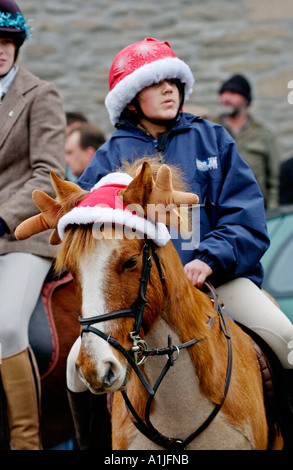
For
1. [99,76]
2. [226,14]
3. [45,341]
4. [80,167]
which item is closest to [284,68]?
[226,14]

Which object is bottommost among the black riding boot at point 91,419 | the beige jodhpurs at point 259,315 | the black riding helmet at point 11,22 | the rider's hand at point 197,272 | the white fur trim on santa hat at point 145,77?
the black riding boot at point 91,419

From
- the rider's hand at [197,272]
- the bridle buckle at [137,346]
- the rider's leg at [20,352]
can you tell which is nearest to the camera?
the bridle buckle at [137,346]

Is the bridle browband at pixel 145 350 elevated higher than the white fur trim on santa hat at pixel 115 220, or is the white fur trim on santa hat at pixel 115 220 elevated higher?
the white fur trim on santa hat at pixel 115 220

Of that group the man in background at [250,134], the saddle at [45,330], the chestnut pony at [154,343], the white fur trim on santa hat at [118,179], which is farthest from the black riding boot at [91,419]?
the man in background at [250,134]

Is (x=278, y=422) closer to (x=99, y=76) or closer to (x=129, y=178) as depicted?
(x=129, y=178)

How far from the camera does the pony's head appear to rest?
2816 millimetres

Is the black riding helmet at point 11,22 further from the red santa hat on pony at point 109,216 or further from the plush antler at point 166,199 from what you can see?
the plush antler at point 166,199

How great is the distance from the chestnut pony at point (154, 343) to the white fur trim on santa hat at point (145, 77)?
96 cm

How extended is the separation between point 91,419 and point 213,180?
149cm

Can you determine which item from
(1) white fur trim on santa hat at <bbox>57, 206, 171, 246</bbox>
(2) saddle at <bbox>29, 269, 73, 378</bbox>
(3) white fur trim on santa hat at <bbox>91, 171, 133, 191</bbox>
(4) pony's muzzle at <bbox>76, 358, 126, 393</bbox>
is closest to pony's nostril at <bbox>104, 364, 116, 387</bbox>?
(4) pony's muzzle at <bbox>76, 358, 126, 393</bbox>

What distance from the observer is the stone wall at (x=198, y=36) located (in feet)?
35.8

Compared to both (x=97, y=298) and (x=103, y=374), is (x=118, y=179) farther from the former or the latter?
(x=103, y=374)

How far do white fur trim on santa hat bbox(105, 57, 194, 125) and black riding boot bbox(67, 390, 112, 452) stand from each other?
1643 mm

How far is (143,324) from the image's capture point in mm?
3066
